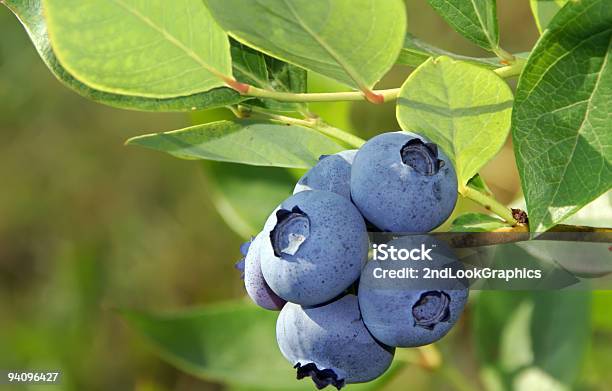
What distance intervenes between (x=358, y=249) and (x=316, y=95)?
0.70 feet

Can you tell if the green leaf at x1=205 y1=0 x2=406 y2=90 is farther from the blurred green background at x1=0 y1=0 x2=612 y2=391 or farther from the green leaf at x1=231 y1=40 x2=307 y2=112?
the blurred green background at x1=0 y1=0 x2=612 y2=391

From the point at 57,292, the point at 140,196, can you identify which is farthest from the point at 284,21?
the point at 140,196

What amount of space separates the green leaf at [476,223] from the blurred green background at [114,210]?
7.12 feet

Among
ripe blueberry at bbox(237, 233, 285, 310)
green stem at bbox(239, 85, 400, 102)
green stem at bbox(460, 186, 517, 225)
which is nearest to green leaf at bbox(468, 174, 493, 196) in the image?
green stem at bbox(460, 186, 517, 225)

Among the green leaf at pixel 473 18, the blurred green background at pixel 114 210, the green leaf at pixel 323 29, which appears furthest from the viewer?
the blurred green background at pixel 114 210

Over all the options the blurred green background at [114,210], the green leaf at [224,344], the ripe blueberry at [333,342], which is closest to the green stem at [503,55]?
the ripe blueberry at [333,342]

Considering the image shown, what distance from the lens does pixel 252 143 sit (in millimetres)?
975

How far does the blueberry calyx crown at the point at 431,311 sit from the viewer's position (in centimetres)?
82

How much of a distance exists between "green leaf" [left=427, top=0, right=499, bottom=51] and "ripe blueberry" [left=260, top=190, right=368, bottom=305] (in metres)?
0.32

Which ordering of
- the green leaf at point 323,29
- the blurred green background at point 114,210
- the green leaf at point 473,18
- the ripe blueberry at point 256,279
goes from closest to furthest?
the green leaf at point 323,29, the ripe blueberry at point 256,279, the green leaf at point 473,18, the blurred green background at point 114,210

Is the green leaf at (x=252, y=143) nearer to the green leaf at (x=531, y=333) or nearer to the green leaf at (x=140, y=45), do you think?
the green leaf at (x=140, y=45)

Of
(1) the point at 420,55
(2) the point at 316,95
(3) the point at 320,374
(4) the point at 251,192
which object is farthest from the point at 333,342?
(4) the point at 251,192

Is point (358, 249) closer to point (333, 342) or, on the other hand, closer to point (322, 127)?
point (333, 342)

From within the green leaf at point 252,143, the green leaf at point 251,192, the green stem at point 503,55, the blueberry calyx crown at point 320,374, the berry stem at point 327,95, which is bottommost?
the green leaf at point 251,192
